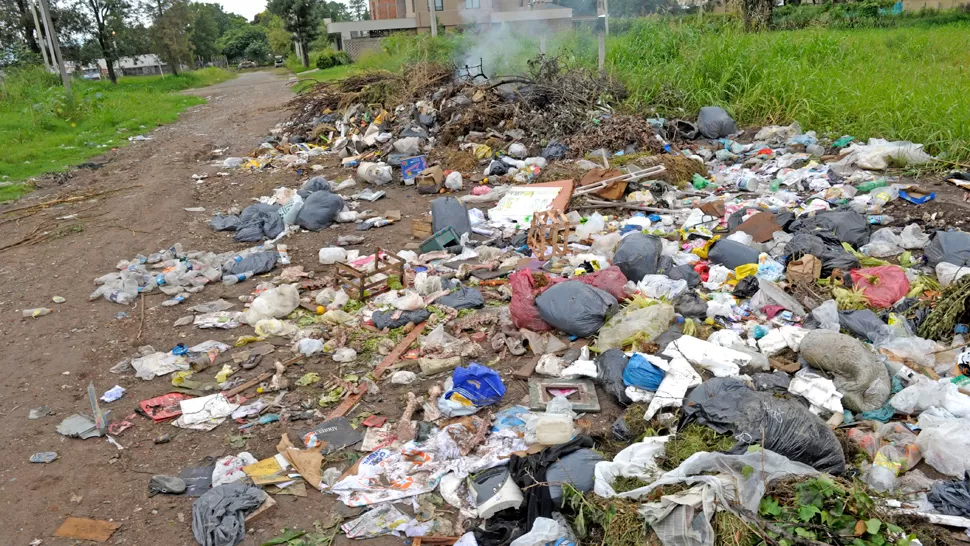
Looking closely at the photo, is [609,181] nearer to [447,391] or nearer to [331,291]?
[331,291]

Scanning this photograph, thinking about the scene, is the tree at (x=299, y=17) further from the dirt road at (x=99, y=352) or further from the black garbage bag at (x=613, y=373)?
the black garbage bag at (x=613, y=373)

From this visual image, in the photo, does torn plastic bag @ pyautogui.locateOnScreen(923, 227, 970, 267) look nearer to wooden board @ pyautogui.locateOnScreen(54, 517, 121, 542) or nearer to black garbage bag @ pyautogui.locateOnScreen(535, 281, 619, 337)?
black garbage bag @ pyautogui.locateOnScreen(535, 281, 619, 337)

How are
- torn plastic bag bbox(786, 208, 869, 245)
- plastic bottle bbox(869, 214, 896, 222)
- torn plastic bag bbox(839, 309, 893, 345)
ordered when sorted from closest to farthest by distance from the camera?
1. torn plastic bag bbox(839, 309, 893, 345)
2. torn plastic bag bbox(786, 208, 869, 245)
3. plastic bottle bbox(869, 214, 896, 222)

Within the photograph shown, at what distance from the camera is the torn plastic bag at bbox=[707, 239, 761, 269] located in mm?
4828

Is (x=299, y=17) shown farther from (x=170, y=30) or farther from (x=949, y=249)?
(x=949, y=249)

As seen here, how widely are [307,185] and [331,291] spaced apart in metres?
3.11

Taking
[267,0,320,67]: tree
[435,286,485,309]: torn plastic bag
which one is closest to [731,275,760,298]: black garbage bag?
[435,286,485,309]: torn plastic bag

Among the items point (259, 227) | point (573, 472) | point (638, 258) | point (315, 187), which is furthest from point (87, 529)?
point (315, 187)

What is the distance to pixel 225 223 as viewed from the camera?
709cm

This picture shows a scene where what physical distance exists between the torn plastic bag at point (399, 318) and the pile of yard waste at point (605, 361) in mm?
16

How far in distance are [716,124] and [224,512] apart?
7594mm

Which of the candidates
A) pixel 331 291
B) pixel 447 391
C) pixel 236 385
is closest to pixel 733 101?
pixel 331 291

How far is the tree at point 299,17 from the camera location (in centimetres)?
3659

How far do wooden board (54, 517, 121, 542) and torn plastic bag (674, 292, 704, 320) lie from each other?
345 cm
